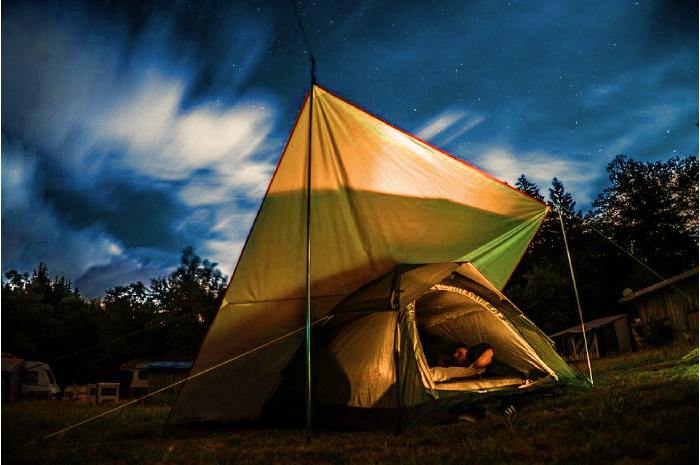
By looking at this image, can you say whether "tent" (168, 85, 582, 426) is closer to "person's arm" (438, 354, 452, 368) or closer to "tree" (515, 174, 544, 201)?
"person's arm" (438, 354, 452, 368)

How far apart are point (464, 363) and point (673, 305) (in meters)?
15.8

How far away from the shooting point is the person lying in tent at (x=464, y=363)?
18.8 ft

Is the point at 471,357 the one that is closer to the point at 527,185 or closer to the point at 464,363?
the point at 464,363

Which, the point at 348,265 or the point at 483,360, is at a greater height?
the point at 348,265

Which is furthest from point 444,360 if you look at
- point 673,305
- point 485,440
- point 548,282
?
point 548,282

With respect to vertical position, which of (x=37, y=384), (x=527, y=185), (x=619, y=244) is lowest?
(x=37, y=384)

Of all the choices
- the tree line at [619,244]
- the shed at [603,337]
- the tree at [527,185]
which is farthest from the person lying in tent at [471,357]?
the tree at [527,185]

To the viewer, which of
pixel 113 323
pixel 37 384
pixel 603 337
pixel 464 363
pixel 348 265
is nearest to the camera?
pixel 348 265

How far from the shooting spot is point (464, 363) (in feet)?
21.4

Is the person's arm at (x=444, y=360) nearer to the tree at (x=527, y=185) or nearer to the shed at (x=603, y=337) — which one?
the shed at (x=603, y=337)

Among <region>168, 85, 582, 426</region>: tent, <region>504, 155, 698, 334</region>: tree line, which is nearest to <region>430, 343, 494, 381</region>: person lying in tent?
<region>168, 85, 582, 426</region>: tent

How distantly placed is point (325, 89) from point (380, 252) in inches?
84.7

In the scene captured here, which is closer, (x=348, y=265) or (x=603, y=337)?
(x=348, y=265)

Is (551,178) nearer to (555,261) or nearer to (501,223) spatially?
(555,261)
